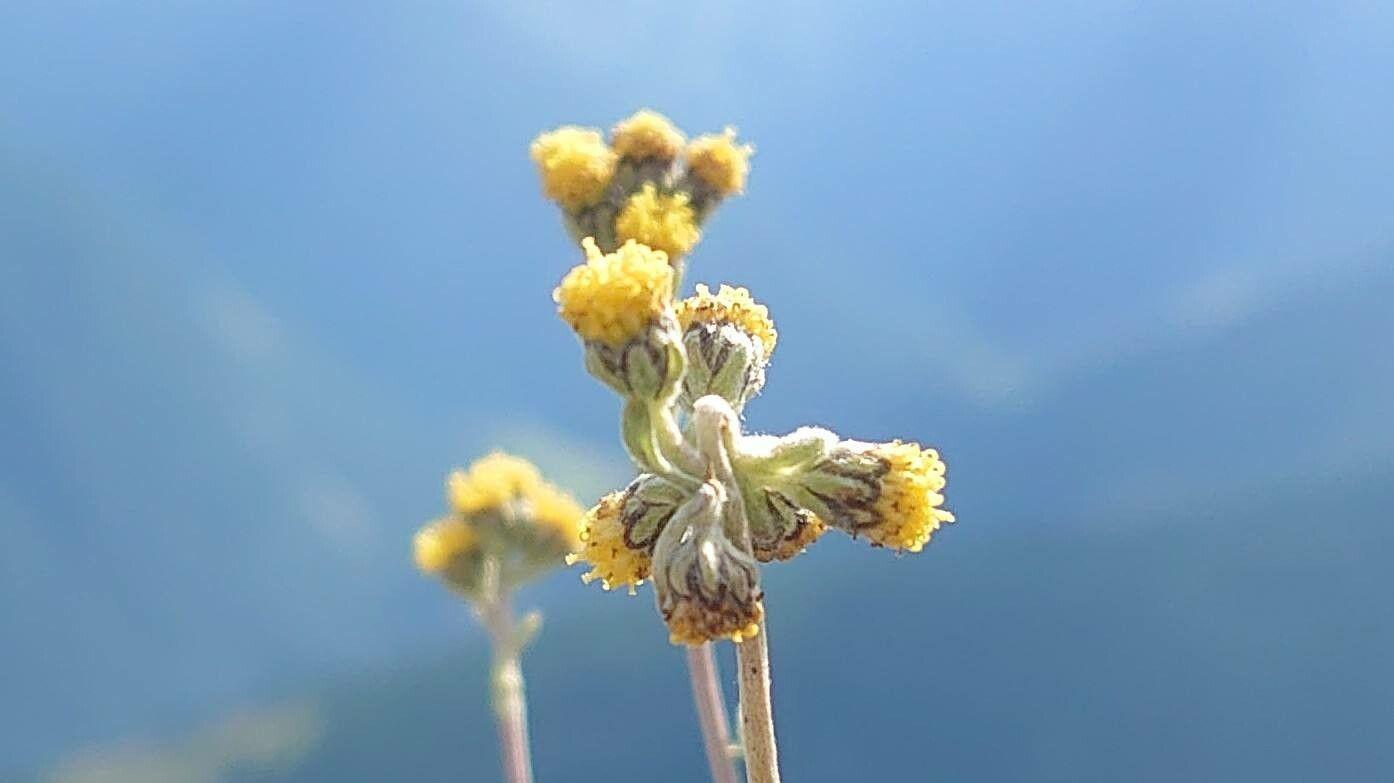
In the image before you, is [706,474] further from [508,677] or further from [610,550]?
[508,677]

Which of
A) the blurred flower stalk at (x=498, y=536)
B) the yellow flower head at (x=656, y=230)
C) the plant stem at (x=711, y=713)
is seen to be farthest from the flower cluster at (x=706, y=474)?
the blurred flower stalk at (x=498, y=536)

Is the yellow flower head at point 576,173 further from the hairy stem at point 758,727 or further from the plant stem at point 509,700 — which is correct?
the hairy stem at point 758,727

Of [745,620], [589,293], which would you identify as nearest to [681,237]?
[589,293]

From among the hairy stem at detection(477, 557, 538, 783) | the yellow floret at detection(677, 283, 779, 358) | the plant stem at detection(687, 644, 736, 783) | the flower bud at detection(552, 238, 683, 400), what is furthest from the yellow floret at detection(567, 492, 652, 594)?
the hairy stem at detection(477, 557, 538, 783)

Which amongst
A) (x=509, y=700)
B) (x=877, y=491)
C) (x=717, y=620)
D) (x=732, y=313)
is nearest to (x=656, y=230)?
(x=732, y=313)

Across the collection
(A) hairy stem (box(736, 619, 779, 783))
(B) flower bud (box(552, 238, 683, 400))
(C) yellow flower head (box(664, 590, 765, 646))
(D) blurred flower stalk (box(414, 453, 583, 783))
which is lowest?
(A) hairy stem (box(736, 619, 779, 783))

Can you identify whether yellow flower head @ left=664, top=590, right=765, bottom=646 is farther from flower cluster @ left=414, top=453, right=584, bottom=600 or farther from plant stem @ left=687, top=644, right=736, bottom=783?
flower cluster @ left=414, top=453, right=584, bottom=600

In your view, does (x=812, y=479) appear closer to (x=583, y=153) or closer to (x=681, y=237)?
(x=681, y=237)
